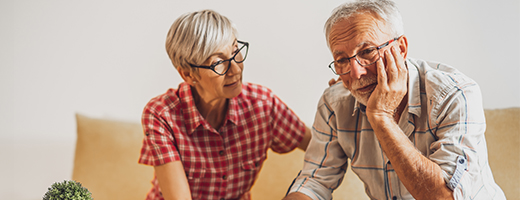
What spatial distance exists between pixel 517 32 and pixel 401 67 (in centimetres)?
107

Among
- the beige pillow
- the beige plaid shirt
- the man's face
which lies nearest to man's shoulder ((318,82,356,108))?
the beige plaid shirt

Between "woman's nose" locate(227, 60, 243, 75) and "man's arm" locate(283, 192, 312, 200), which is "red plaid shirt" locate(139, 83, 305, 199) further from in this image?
"man's arm" locate(283, 192, 312, 200)

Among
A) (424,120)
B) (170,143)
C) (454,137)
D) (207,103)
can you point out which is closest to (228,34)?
(207,103)

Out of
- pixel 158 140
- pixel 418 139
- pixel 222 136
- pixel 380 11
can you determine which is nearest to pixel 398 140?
pixel 418 139

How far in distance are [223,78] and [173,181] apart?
0.48 meters

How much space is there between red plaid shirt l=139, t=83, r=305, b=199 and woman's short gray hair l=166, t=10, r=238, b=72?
235 millimetres

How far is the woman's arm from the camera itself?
177 centimetres

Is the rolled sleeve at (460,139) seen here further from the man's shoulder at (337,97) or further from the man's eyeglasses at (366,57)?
the man's shoulder at (337,97)

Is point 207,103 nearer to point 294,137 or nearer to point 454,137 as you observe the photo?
point 294,137

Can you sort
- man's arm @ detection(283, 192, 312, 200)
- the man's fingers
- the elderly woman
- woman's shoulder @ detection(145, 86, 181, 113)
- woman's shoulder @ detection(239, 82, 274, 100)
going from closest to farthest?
the man's fingers
man's arm @ detection(283, 192, 312, 200)
the elderly woman
woman's shoulder @ detection(145, 86, 181, 113)
woman's shoulder @ detection(239, 82, 274, 100)

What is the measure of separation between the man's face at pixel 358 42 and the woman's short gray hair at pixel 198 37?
0.48 m

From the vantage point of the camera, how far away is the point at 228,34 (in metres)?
1.76

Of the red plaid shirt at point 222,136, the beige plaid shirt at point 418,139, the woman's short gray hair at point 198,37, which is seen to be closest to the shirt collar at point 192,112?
the red plaid shirt at point 222,136

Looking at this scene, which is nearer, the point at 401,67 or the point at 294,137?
the point at 401,67
